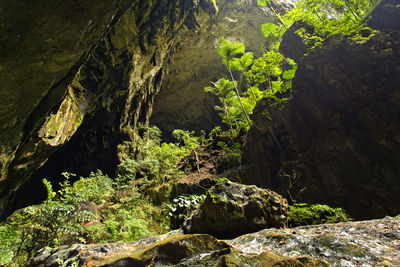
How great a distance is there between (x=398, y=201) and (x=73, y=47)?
692cm

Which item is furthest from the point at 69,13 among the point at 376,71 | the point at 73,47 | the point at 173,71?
the point at 173,71

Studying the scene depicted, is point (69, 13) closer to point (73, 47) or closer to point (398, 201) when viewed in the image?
point (73, 47)

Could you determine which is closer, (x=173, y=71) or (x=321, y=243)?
(x=321, y=243)

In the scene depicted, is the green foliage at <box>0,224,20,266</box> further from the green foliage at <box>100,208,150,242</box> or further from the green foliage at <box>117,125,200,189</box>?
the green foliage at <box>117,125,200,189</box>

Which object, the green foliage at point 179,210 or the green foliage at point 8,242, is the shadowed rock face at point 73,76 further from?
the green foliage at point 179,210

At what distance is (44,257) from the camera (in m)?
2.69

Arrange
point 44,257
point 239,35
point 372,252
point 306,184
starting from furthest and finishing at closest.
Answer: point 239,35
point 306,184
point 44,257
point 372,252

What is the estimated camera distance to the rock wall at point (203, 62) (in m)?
18.9

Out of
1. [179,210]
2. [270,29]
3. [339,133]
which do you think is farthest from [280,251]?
[270,29]

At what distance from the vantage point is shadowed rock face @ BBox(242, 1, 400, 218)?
433 cm

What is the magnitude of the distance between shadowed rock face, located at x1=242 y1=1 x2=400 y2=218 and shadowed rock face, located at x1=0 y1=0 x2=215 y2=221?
5.53 metres

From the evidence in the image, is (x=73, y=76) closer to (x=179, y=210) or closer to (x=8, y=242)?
(x=8, y=242)

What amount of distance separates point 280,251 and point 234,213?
0.96 m

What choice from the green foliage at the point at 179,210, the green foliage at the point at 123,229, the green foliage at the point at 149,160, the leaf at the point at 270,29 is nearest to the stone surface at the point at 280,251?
the green foliage at the point at 179,210
